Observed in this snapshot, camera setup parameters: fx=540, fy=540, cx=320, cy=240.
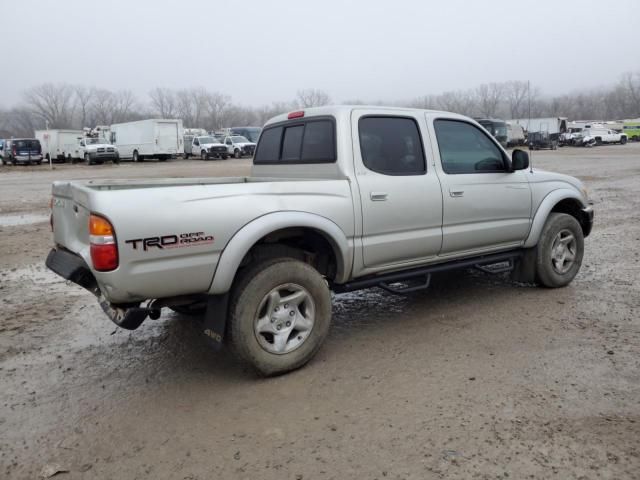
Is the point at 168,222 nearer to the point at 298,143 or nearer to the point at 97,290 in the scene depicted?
the point at 97,290

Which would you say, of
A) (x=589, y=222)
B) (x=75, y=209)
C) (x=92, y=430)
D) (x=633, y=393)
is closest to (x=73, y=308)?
(x=75, y=209)

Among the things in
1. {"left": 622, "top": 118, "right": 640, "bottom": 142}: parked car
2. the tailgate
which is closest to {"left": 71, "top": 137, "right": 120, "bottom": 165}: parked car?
the tailgate

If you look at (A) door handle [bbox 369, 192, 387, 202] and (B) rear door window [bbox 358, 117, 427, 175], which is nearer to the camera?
(A) door handle [bbox 369, 192, 387, 202]

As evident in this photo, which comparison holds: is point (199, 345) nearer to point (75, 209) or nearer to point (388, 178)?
point (75, 209)

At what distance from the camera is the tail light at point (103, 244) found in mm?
3182

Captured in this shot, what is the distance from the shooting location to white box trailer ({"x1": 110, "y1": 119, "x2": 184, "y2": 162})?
36.5 metres

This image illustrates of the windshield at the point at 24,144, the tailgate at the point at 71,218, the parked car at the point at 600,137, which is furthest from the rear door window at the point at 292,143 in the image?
the parked car at the point at 600,137

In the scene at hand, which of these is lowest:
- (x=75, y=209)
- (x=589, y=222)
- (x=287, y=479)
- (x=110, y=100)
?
(x=287, y=479)

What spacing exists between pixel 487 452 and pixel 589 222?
418 centimetres

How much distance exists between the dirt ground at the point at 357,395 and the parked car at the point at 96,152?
31.5m

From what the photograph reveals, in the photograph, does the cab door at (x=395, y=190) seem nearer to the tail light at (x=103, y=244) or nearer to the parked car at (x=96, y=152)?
the tail light at (x=103, y=244)

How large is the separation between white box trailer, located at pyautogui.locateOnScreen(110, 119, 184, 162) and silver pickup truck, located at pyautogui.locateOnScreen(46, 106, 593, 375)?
33.2 metres

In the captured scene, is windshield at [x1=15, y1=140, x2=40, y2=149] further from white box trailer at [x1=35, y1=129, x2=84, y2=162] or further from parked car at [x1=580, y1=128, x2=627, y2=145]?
parked car at [x1=580, y1=128, x2=627, y2=145]

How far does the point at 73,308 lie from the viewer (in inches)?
220
